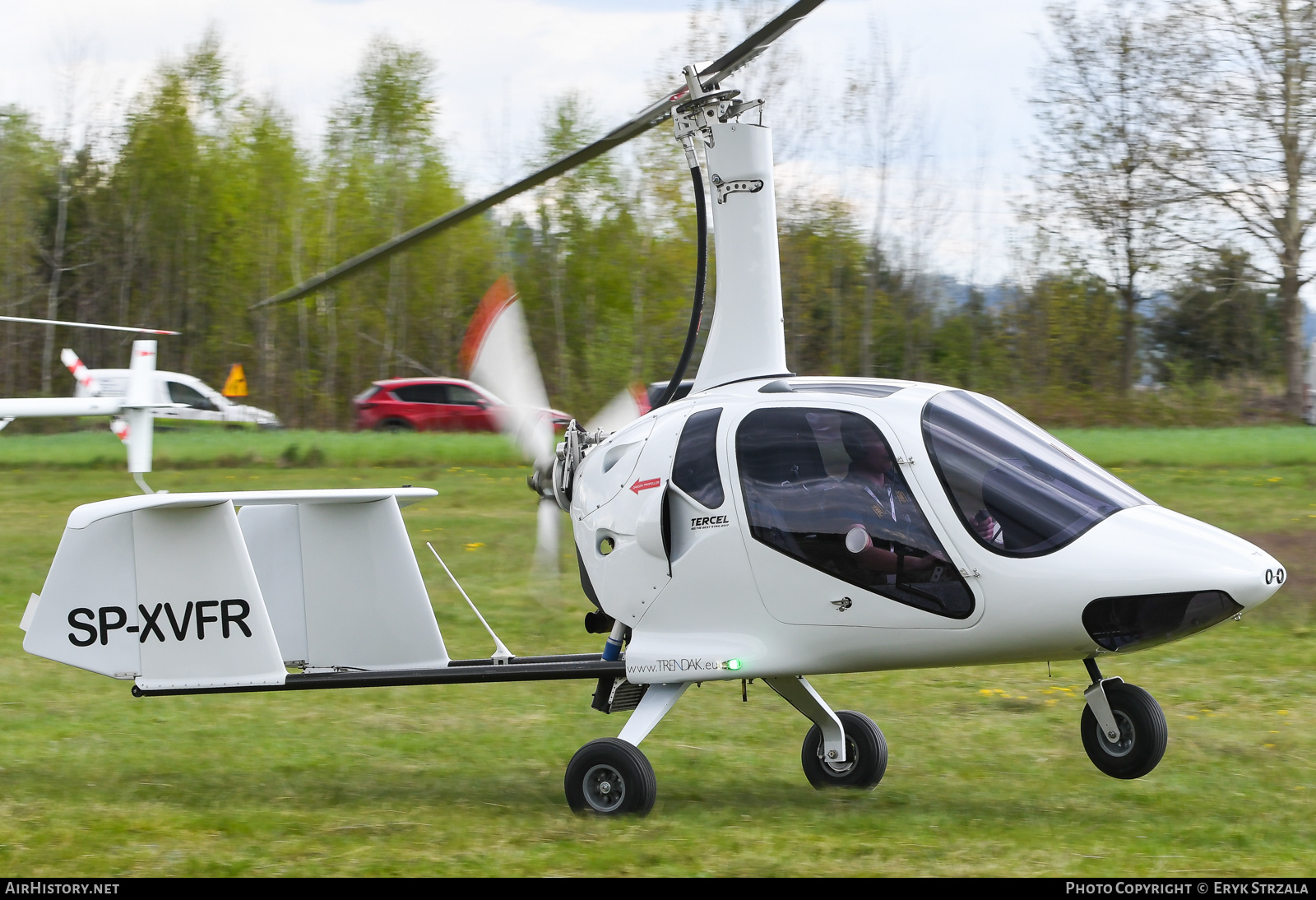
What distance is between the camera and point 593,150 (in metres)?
5.79

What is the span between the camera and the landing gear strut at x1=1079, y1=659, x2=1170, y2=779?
5.36 m

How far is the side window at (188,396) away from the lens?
87.7ft

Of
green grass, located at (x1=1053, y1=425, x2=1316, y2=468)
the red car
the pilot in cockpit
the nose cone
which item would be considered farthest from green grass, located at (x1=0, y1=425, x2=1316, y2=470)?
the pilot in cockpit

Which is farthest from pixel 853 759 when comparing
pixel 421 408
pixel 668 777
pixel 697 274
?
pixel 421 408

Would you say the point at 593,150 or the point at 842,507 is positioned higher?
the point at 593,150

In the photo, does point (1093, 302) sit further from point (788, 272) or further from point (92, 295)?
point (92, 295)

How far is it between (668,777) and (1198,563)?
286cm

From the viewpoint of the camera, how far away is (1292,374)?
2659cm

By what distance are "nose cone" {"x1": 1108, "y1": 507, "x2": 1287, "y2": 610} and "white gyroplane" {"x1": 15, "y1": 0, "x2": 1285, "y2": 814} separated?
0.04 feet

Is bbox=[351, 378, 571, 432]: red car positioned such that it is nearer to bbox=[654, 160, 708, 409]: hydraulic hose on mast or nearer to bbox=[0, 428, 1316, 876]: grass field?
bbox=[0, 428, 1316, 876]: grass field

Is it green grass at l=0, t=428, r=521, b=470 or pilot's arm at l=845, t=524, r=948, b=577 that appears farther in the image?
green grass at l=0, t=428, r=521, b=470

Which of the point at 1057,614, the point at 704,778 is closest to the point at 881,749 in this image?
the point at 704,778

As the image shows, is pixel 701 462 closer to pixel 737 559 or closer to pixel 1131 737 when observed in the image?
pixel 737 559

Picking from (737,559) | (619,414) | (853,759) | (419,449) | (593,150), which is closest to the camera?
(737,559)
